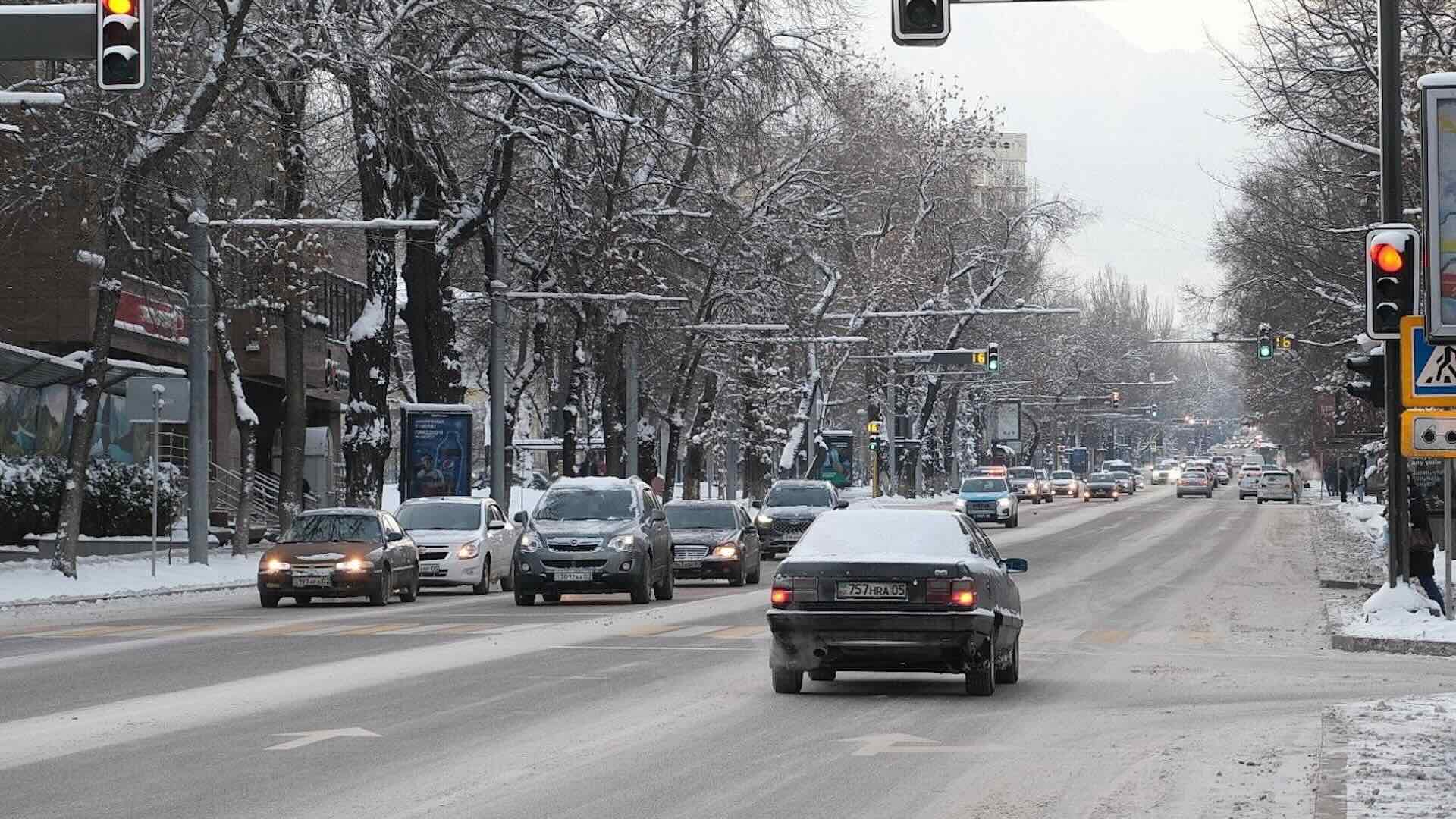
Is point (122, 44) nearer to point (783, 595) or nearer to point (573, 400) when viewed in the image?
point (783, 595)

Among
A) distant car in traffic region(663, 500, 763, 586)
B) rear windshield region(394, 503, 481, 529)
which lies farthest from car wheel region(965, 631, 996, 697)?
rear windshield region(394, 503, 481, 529)

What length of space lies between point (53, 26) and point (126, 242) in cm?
1630

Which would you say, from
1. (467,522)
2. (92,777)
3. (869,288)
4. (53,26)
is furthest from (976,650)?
(869,288)

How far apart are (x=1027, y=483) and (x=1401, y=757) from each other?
98289mm

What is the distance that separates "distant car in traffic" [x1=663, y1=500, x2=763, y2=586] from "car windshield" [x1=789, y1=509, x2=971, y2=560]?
19251mm

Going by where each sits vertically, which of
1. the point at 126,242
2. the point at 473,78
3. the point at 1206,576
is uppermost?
the point at 473,78

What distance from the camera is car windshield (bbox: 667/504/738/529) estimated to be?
38625mm

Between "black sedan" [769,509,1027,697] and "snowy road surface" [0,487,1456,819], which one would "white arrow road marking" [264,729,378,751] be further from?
"black sedan" [769,509,1027,697]

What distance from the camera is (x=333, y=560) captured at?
31.7 m

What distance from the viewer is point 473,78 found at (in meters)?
40.5

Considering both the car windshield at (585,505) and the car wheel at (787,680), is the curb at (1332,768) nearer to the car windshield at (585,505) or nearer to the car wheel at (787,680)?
the car wheel at (787,680)

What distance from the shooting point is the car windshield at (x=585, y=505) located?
106 ft

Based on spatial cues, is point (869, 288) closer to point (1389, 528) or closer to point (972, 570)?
point (1389, 528)

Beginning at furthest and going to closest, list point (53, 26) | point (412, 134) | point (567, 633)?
1. point (412, 134)
2. point (567, 633)
3. point (53, 26)
